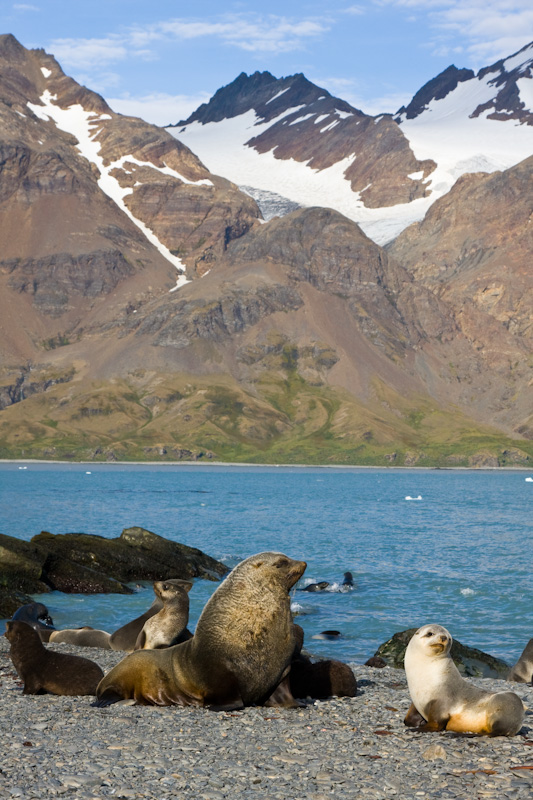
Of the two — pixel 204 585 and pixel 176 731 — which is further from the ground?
pixel 176 731

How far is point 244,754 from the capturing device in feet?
50.8

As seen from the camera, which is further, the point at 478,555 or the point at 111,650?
the point at 478,555

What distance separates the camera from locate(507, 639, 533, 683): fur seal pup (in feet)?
87.3

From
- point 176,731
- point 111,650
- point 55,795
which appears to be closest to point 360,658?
point 111,650

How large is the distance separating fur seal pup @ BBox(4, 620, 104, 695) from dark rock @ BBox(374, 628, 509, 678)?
459 inches

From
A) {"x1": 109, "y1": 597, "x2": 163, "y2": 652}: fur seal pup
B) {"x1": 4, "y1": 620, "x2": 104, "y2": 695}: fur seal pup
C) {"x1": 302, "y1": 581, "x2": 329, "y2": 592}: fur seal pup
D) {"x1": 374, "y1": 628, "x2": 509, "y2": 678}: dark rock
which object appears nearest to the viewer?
{"x1": 4, "y1": 620, "x2": 104, "y2": 695}: fur seal pup

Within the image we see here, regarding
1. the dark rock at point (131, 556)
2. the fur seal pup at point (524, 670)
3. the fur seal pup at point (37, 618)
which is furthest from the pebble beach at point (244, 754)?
the dark rock at point (131, 556)

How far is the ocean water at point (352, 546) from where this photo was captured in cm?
4081

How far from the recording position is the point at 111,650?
29.6 meters

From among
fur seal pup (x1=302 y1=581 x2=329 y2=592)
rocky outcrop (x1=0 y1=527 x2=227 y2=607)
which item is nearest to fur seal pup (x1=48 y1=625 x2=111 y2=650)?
rocky outcrop (x1=0 y1=527 x2=227 y2=607)

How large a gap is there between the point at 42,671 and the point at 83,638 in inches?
414

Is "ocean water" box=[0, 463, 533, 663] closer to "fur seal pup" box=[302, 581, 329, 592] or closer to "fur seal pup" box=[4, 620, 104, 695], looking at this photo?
"fur seal pup" box=[302, 581, 329, 592]

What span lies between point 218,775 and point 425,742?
4609 millimetres

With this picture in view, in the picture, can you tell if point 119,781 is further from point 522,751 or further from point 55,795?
point 522,751
